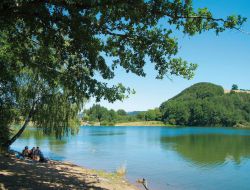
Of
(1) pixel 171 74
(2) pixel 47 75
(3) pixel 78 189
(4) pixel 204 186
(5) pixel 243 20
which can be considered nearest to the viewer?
(5) pixel 243 20

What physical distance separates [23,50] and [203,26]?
6684mm

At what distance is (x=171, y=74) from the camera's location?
10672mm

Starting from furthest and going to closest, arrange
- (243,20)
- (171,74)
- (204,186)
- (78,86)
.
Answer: (204,186)
(78,86)
(171,74)
(243,20)

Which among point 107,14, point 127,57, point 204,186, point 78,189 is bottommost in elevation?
point 204,186

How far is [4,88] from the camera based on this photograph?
65.0 feet

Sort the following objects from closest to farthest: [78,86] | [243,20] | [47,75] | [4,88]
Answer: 1. [243,20]
2. [78,86]
3. [47,75]
4. [4,88]

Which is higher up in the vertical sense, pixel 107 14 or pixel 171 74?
pixel 107 14

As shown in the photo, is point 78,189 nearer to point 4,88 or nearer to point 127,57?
point 127,57

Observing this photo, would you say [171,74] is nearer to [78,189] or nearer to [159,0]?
[159,0]

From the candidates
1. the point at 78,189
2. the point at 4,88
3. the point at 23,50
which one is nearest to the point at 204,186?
the point at 78,189

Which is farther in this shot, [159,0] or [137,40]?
[137,40]

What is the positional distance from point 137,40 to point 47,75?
4331 mm

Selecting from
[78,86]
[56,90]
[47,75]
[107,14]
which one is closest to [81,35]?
[107,14]

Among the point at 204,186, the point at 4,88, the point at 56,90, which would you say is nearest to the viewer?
the point at 4,88
